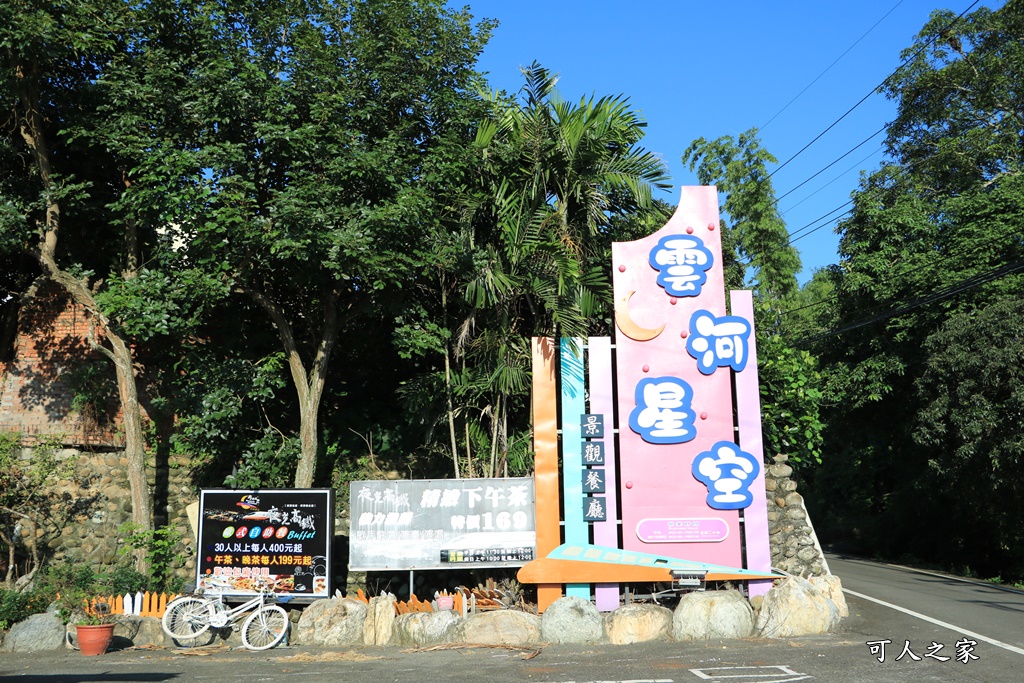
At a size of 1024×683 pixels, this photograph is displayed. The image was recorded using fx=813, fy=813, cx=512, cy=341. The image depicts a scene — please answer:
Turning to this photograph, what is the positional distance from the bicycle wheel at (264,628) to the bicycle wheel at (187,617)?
1.81 ft

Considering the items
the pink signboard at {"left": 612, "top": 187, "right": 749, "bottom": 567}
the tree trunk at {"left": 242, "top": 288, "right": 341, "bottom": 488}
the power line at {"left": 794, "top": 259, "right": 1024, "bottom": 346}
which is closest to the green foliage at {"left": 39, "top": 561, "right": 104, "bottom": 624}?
the tree trunk at {"left": 242, "top": 288, "right": 341, "bottom": 488}

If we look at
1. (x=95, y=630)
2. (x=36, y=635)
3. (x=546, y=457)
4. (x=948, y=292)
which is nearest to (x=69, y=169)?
(x=36, y=635)

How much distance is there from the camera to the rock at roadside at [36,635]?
35.0 ft

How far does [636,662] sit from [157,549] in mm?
7393

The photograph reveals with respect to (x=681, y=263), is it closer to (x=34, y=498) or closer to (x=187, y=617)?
(x=187, y=617)

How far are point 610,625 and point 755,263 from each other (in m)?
23.3

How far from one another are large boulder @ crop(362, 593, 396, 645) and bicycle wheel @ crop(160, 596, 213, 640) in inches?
82.7

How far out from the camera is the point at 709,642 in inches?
409

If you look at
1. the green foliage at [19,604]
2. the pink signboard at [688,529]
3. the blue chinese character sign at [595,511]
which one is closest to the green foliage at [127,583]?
the green foliage at [19,604]

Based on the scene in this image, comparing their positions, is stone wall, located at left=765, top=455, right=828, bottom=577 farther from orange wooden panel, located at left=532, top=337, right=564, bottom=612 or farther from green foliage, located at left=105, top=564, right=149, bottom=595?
green foliage, located at left=105, top=564, right=149, bottom=595

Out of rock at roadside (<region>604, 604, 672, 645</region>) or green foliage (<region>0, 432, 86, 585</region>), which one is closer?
rock at roadside (<region>604, 604, 672, 645</region>)

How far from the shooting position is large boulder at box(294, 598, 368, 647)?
1088 centimetres

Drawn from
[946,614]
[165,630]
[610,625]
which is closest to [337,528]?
[165,630]

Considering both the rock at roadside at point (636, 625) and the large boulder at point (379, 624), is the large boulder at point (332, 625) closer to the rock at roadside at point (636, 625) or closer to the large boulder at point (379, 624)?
the large boulder at point (379, 624)
